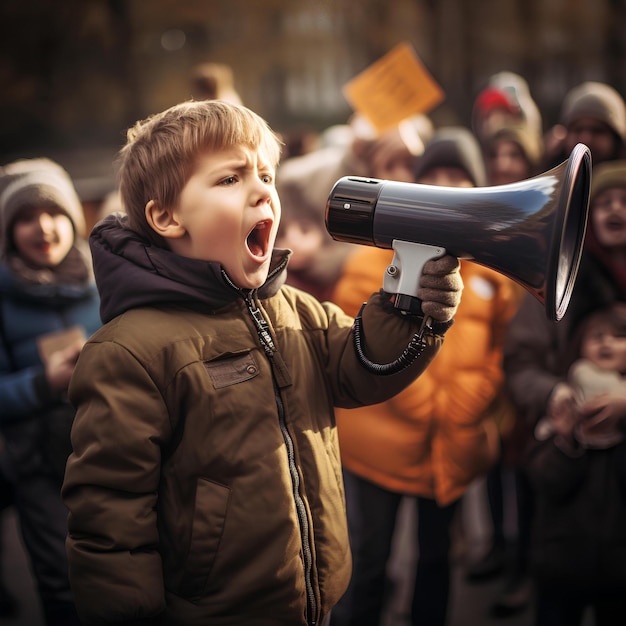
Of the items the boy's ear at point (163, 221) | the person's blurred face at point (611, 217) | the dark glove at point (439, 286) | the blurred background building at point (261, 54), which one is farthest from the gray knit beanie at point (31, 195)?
the blurred background building at point (261, 54)

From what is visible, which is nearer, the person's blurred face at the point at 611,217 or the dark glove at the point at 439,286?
the dark glove at the point at 439,286

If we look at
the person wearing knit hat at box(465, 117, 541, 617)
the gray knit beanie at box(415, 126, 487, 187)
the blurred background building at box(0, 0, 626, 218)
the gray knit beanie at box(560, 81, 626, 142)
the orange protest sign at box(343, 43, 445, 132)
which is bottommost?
the person wearing knit hat at box(465, 117, 541, 617)

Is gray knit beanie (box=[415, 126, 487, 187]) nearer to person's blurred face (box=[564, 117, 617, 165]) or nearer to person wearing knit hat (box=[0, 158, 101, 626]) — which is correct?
person's blurred face (box=[564, 117, 617, 165])

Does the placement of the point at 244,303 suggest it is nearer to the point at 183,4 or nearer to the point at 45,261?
the point at 45,261

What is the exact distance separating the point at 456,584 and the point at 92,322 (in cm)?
190

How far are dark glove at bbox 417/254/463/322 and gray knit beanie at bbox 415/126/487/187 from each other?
1.24 metres

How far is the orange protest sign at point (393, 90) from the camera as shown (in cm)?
298

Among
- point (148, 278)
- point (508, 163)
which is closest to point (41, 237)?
point (148, 278)

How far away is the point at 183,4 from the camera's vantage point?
7621 mm

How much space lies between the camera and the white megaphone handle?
4.76ft

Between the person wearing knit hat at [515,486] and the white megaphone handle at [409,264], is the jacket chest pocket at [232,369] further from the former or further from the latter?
the person wearing knit hat at [515,486]

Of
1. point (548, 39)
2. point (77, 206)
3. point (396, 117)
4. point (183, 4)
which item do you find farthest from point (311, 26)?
point (77, 206)

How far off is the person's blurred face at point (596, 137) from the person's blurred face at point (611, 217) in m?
0.47

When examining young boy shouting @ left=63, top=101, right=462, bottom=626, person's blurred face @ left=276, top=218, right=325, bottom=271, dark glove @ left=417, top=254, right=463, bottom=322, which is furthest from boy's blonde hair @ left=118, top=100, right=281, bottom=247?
person's blurred face @ left=276, top=218, right=325, bottom=271
